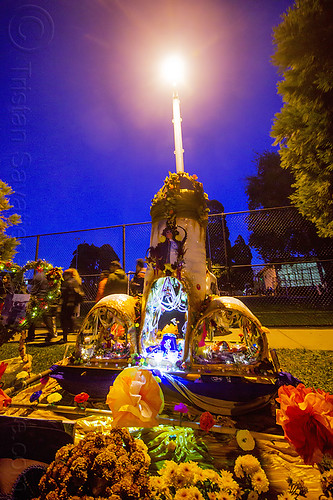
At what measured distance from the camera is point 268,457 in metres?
1.86

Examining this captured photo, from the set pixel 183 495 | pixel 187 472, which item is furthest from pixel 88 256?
pixel 183 495

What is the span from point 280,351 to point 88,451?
5.27m

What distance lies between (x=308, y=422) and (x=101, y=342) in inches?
121

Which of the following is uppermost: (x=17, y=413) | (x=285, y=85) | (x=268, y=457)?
(x=285, y=85)

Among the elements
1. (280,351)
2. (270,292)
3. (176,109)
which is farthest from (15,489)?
(270,292)

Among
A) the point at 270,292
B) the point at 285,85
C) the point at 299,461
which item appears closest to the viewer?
the point at 299,461

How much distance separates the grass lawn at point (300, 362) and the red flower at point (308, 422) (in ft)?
6.57

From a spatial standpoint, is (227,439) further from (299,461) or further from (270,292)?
(270,292)

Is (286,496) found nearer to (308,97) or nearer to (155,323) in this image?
(155,323)

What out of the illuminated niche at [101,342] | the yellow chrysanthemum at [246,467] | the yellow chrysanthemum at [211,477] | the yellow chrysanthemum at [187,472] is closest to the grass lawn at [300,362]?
the illuminated niche at [101,342]

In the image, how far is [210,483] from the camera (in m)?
1.46

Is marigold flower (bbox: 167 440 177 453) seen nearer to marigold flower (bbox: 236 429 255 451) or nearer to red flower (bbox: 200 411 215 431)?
red flower (bbox: 200 411 215 431)

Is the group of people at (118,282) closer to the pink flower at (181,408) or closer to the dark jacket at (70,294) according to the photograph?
the dark jacket at (70,294)

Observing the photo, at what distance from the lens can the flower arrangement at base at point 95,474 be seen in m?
0.97
